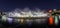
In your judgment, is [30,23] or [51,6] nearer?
[51,6]

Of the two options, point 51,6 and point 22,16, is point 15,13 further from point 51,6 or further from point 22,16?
point 51,6

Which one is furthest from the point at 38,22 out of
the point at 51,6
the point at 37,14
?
the point at 51,6

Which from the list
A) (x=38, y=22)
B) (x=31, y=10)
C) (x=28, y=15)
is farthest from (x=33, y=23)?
(x=31, y=10)

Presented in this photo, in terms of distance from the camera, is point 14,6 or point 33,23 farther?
point 33,23

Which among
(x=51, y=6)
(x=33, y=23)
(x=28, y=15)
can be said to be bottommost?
(x=33, y=23)

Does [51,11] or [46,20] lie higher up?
[51,11]

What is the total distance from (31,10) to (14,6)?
1.13ft

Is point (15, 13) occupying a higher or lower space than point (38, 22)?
higher

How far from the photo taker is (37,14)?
2.36 meters

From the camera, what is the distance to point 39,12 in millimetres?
2266

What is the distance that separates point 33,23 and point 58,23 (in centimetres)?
55

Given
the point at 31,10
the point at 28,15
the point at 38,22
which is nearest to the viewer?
the point at 31,10

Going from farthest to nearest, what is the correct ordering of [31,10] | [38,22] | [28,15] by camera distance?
[38,22] → [28,15] → [31,10]

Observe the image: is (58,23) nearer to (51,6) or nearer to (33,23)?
(51,6)
